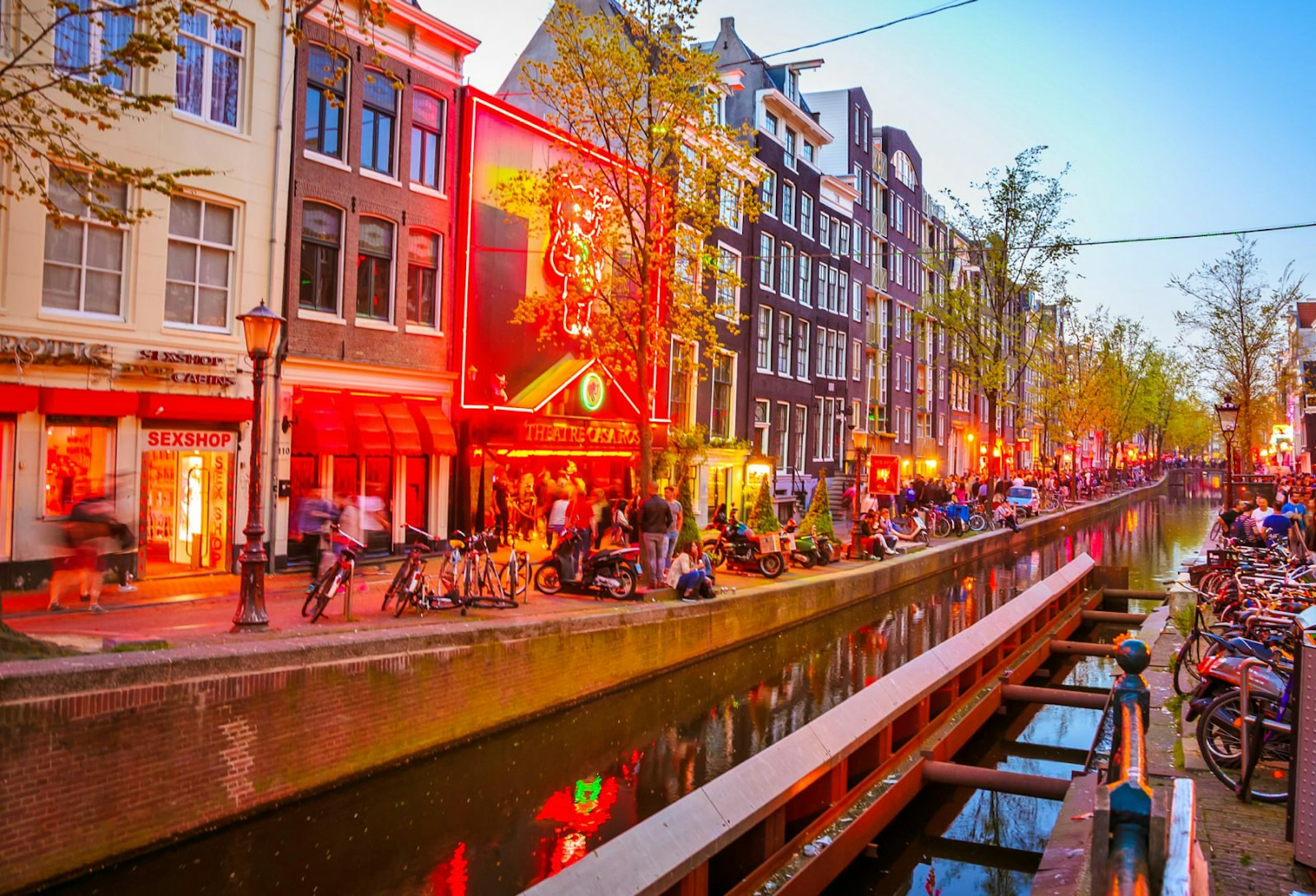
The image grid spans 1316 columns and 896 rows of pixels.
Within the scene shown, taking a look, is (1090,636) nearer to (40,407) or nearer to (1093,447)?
(40,407)

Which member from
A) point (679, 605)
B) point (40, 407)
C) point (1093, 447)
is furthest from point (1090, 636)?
point (1093, 447)

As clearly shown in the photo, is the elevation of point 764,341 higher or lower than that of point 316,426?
higher

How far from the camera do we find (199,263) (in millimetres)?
16094

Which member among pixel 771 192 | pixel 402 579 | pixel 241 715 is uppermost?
pixel 771 192

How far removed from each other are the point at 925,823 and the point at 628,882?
17.4ft

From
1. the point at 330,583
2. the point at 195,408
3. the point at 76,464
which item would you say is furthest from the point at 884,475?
the point at 76,464

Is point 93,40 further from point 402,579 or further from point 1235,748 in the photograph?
point 1235,748

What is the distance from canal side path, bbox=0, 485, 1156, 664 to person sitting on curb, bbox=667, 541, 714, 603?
245 millimetres

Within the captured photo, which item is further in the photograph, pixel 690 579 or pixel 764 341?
pixel 764 341

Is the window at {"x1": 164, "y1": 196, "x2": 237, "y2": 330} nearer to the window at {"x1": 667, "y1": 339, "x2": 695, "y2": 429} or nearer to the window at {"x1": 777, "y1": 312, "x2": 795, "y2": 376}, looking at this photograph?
the window at {"x1": 667, "y1": 339, "x2": 695, "y2": 429}

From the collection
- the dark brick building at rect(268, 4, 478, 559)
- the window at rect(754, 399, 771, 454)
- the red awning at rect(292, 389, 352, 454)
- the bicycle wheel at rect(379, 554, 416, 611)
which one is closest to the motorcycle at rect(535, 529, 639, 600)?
the bicycle wheel at rect(379, 554, 416, 611)

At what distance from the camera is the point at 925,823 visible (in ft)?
33.2

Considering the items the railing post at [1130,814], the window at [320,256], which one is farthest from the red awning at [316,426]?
the railing post at [1130,814]

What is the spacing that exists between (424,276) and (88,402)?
299 inches
